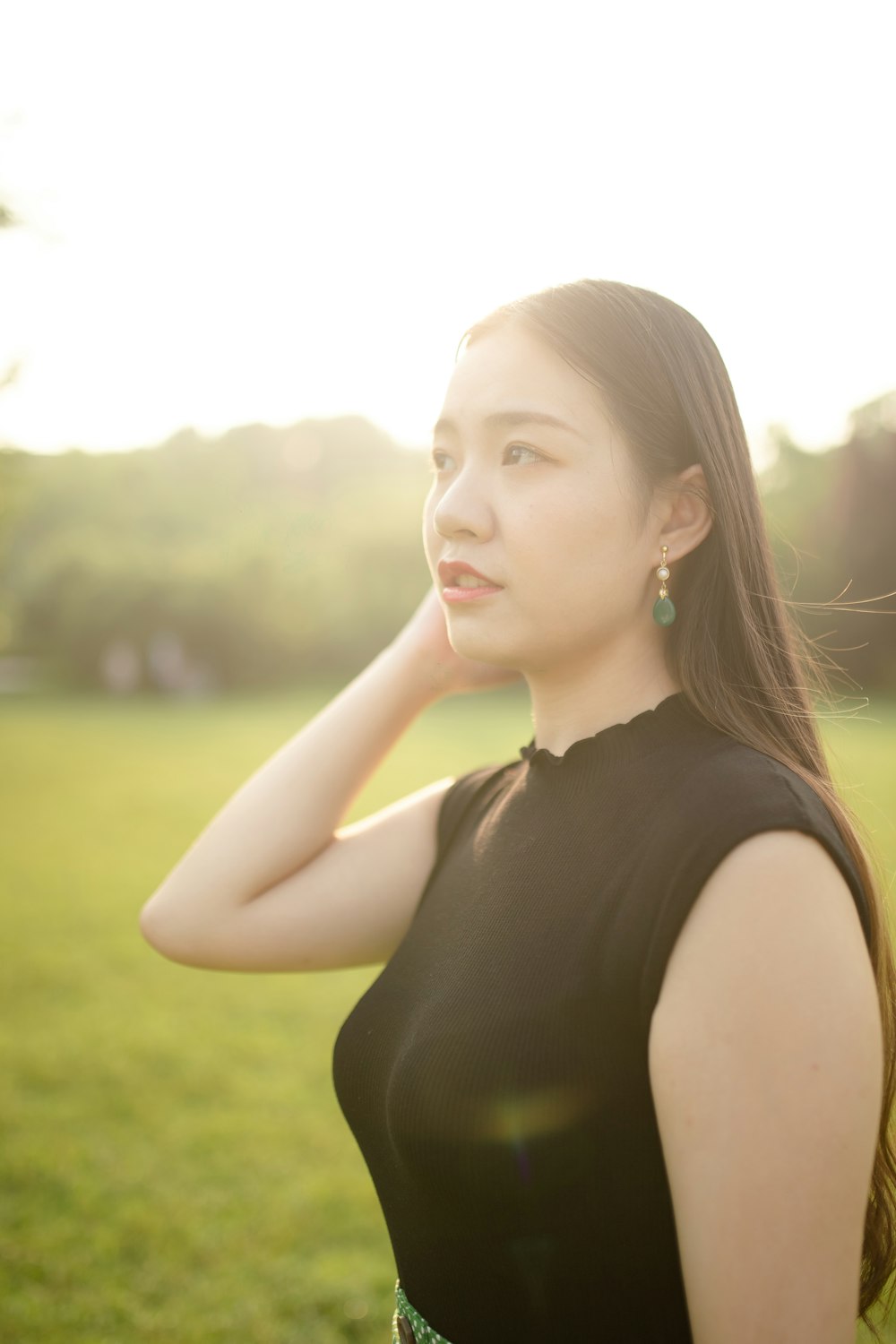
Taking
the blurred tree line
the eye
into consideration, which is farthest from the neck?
the blurred tree line

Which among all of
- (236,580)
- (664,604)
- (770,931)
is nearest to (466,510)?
(664,604)

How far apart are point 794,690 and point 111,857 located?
8445 millimetres

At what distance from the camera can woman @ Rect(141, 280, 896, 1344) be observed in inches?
44.4

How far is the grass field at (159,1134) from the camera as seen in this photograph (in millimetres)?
3363

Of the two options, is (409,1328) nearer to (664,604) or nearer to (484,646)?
(484,646)

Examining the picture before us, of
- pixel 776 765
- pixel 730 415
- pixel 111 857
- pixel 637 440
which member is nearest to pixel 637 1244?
pixel 776 765

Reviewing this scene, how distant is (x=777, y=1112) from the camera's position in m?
1.12

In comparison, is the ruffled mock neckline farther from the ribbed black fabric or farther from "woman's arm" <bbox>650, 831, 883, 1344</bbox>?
"woman's arm" <bbox>650, 831, 883, 1344</bbox>

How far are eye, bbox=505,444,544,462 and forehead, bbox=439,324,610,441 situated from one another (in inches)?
1.7

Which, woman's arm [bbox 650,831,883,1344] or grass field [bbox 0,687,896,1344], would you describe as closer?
woman's arm [bbox 650,831,883,1344]

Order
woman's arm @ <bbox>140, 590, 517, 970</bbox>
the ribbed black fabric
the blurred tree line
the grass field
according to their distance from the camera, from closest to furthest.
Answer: the ribbed black fabric, woman's arm @ <bbox>140, 590, 517, 970</bbox>, the grass field, the blurred tree line

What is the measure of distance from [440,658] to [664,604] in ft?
2.13

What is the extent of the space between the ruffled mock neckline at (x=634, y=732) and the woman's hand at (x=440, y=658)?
1.62ft

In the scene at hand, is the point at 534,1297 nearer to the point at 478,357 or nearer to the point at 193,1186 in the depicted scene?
the point at 478,357
